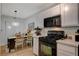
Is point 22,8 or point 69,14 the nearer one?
point 22,8

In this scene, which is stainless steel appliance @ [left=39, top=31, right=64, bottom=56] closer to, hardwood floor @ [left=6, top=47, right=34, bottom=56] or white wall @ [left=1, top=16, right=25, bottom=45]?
hardwood floor @ [left=6, top=47, right=34, bottom=56]

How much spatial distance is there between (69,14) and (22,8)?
87cm

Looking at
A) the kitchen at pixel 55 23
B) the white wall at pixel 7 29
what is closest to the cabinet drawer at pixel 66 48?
the kitchen at pixel 55 23

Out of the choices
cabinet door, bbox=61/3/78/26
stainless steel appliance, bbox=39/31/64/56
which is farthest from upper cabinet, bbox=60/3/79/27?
stainless steel appliance, bbox=39/31/64/56

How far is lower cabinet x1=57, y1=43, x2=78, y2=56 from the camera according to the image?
151cm

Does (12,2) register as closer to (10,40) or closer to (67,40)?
(10,40)

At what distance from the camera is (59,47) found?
169 centimetres

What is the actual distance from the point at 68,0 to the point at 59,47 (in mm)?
818

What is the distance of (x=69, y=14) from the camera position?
180cm

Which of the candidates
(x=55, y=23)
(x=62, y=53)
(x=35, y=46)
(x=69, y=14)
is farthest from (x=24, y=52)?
(x=69, y=14)

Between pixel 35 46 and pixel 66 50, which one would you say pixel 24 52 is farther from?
pixel 66 50

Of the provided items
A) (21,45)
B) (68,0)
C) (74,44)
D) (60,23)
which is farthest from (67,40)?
(21,45)

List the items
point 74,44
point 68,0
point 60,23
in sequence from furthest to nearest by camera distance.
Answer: point 60,23 → point 68,0 → point 74,44

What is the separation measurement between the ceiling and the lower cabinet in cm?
72
